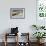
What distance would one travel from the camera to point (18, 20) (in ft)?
24.1

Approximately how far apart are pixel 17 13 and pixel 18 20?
1.10ft

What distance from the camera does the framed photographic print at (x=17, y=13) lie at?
7.29m

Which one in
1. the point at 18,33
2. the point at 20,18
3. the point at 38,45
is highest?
the point at 20,18

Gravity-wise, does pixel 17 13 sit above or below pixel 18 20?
above

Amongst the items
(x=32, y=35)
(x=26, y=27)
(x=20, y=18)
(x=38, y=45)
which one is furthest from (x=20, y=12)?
(x=38, y=45)

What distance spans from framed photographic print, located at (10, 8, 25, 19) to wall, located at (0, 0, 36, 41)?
140 millimetres

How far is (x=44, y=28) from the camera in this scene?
7.35 metres

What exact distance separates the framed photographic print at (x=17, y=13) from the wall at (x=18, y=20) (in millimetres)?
140

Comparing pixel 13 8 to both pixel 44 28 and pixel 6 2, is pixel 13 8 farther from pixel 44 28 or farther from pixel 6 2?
pixel 44 28

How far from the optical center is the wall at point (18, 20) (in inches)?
287

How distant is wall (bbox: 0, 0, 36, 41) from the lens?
7277 mm

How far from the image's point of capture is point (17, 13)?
23.9 feet

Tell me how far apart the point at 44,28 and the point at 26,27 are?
85 cm

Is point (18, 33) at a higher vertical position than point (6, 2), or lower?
lower
